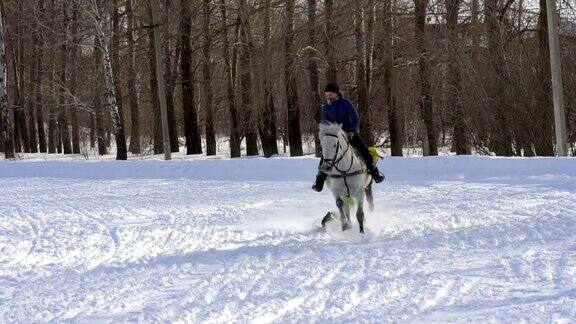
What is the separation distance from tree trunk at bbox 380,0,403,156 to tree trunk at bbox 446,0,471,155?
2178 mm

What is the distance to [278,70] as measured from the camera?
74.1 ft

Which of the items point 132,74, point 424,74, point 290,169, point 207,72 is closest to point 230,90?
point 207,72

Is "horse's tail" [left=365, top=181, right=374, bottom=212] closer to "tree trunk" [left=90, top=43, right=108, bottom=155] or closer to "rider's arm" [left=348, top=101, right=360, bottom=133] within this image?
"rider's arm" [left=348, top=101, right=360, bottom=133]

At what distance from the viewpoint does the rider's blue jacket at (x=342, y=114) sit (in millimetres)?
8906

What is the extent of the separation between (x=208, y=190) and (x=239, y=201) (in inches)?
104

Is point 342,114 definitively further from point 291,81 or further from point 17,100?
point 17,100

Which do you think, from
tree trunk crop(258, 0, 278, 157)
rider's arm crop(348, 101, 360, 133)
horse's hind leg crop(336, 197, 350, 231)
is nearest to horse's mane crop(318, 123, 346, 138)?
rider's arm crop(348, 101, 360, 133)

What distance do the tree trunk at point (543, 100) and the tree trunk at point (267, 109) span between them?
31.4 ft

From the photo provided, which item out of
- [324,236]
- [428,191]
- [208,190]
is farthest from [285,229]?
[208,190]

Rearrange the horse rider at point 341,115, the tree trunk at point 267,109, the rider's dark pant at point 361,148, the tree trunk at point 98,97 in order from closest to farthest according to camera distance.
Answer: the horse rider at point 341,115
the rider's dark pant at point 361,148
the tree trunk at point 267,109
the tree trunk at point 98,97

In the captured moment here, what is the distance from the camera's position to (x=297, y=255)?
7.29m

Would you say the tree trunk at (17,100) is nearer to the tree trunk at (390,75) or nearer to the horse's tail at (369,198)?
the tree trunk at (390,75)

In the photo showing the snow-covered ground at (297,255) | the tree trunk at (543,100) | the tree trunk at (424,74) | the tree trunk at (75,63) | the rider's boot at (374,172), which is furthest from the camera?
the tree trunk at (75,63)

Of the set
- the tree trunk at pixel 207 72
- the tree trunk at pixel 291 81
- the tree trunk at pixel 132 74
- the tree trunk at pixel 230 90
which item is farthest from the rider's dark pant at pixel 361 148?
the tree trunk at pixel 132 74
